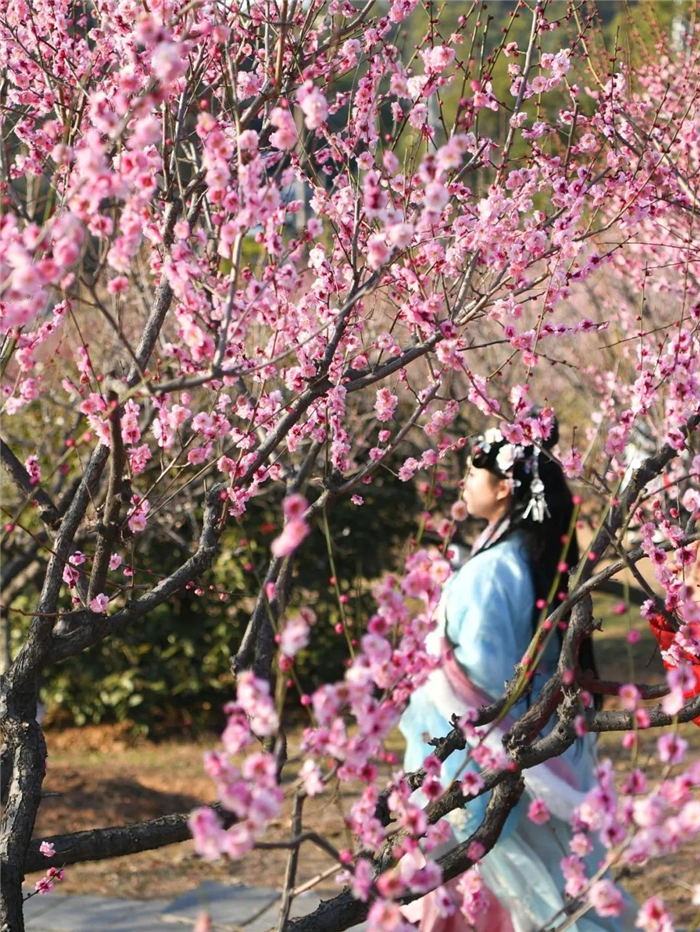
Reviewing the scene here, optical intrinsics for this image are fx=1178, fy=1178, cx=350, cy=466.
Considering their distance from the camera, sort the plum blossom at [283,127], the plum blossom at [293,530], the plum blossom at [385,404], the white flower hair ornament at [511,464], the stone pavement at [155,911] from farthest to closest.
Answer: the stone pavement at [155,911], the white flower hair ornament at [511,464], the plum blossom at [385,404], the plum blossom at [283,127], the plum blossom at [293,530]

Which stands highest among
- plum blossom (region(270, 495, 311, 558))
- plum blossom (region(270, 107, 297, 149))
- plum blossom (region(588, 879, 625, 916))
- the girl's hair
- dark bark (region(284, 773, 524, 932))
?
the girl's hair

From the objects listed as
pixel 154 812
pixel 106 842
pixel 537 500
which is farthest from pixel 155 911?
pixel 106 842

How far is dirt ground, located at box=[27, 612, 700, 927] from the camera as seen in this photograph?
549cm

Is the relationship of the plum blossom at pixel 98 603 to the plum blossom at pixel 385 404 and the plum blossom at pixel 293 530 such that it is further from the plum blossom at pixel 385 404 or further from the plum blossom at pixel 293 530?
the plum blossom at pixel 293 530

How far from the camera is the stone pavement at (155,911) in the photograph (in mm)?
4773

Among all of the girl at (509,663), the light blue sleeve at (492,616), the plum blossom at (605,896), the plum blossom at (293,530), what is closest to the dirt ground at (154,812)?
the girl at (509,663)

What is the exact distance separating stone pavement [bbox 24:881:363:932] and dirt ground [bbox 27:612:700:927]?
0.67 ft

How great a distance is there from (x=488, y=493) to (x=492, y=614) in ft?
1.65

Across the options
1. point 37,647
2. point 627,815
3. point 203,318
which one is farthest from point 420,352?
point 627,815

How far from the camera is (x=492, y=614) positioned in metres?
4.41

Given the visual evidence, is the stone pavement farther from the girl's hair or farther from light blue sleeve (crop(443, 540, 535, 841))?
the girl's hair

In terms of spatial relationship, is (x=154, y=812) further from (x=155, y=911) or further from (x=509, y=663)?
(x=509, y=663)

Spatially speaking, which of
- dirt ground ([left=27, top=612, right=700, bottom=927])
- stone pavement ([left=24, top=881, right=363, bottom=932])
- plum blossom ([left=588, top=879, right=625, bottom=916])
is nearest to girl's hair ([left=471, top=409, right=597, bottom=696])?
dirt ground ([left=27, top=612, right=700, bottom=927])

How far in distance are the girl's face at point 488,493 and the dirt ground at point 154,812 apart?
128 cm
